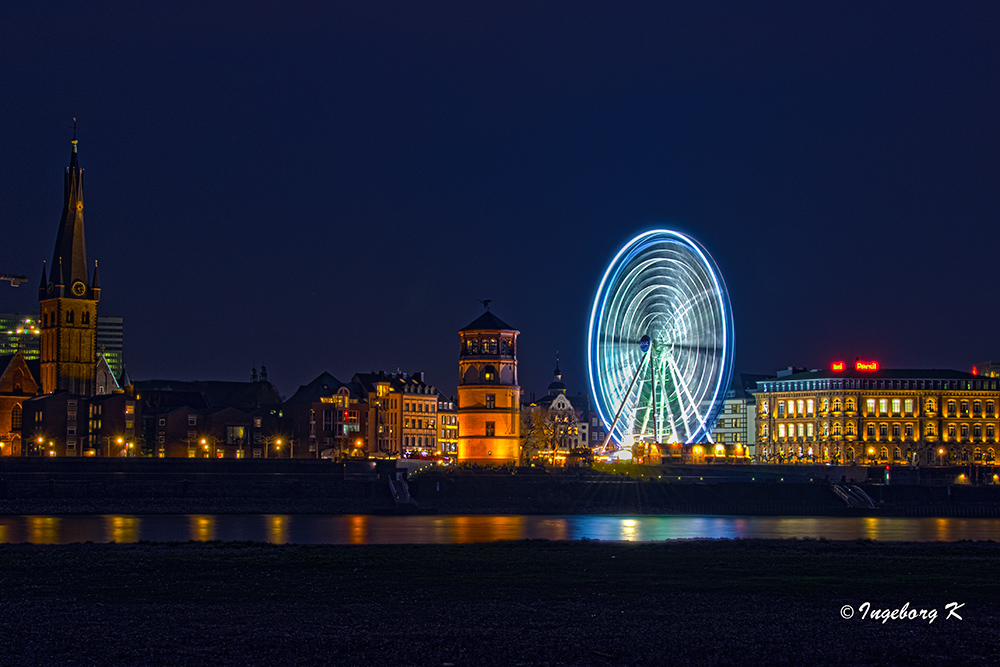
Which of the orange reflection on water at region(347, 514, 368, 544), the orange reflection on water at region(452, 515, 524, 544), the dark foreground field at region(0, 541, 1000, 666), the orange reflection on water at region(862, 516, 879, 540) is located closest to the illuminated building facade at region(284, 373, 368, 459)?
the orange reflection on water at region(347, 514, 368, 544)

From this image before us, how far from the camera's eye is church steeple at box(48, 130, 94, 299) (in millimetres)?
168875

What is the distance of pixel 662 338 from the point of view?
113438 mm

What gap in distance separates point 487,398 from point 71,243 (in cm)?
7514

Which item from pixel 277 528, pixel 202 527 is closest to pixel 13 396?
pixel 202 527

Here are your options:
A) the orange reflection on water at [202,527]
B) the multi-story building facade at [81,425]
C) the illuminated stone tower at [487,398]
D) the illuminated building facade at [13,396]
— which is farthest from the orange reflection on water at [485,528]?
the illuminated building facade at [13,396]

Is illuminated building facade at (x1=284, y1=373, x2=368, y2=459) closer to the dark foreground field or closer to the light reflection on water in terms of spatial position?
the light reflection on water

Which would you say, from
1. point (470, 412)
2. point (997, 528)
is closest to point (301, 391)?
point (470, 412)

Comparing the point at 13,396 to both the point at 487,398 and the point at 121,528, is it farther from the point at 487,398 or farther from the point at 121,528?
the point at 121,528

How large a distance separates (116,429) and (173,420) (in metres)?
7.04

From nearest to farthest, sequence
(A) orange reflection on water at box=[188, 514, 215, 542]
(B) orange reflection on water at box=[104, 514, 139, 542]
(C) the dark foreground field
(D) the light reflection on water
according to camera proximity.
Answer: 1. (C) the dark foreground field
2. (B) orange reflection on water at box=[104, 514, 139, 542]
3. (A) orange reflection on water at box=[188, 514, 215, 542]
4. (D) the light reflection on water

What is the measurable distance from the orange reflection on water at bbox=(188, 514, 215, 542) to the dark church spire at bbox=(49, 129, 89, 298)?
8293cm

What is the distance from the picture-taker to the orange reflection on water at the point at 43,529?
64250mm

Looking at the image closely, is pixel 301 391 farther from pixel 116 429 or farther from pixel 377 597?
pixel 377 597

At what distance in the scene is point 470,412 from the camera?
12394cm
